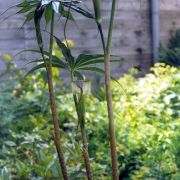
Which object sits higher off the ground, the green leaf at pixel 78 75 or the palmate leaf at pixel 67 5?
the palmate leaf at pixel 67 5

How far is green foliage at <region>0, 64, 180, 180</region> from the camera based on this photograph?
7.81 feet

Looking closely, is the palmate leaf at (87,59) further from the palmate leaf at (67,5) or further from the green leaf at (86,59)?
the palmate leaf at (67,5)

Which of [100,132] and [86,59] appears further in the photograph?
[100,132]

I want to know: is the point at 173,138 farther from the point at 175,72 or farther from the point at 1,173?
the point at 175,72

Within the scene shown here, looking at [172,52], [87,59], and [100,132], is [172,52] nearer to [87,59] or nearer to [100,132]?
[100,132]

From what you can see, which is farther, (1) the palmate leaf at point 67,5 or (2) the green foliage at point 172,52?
(2) the green foliage at point 172,52

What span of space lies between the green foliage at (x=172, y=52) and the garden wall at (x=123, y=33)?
0.64ft

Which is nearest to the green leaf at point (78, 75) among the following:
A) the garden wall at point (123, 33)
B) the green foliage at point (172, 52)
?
the garden wall at point (123, 33)

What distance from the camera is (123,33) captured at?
5211 mm

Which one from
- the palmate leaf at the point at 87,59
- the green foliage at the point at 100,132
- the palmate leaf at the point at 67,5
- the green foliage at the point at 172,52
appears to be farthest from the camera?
the green foliage at the point at 172,52

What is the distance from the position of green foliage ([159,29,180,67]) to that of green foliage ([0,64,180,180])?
96 cm

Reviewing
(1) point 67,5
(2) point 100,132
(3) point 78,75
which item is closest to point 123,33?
(2) point 100,132

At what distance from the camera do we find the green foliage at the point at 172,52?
485 centimetres

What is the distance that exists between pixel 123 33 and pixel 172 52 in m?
0.64
